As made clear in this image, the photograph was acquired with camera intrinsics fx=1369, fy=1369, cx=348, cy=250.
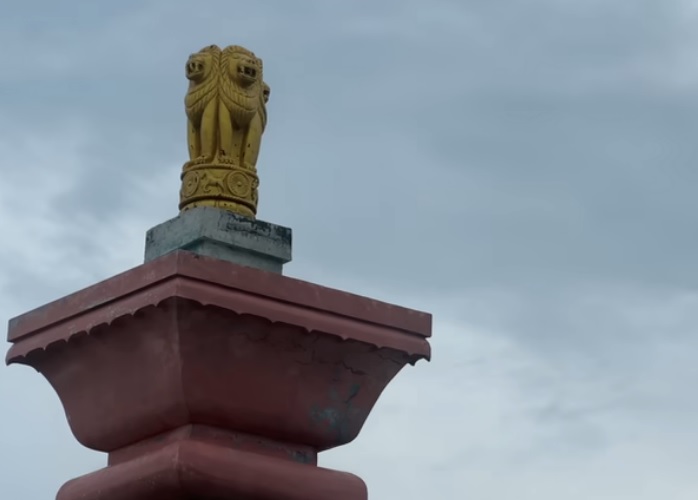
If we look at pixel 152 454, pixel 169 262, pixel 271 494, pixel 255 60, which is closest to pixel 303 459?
pixel 271 494

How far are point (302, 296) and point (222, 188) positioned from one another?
2.69ft

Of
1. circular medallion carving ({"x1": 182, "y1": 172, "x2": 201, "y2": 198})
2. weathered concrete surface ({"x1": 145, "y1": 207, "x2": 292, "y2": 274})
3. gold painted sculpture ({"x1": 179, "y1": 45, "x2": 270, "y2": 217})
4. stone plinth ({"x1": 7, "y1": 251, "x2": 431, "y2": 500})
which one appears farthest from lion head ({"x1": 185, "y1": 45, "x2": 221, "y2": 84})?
stone plinth ({"x1": 7, "y1": 251, "x2": 431, "y2": 500})

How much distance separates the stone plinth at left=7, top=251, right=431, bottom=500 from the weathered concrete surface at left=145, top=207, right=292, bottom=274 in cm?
32

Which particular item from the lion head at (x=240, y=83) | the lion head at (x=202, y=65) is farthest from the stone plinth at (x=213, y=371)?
the lion head at (x=202, y=65)

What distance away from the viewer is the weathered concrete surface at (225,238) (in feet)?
22.8

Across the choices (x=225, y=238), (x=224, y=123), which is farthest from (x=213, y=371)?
(x=224, y=123)

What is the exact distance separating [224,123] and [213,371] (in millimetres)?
1486

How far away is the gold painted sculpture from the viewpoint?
7289 millimetres

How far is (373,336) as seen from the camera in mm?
7008

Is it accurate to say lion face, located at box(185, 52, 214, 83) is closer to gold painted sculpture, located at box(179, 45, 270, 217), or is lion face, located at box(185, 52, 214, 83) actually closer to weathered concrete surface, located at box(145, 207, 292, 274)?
gold painted sculpture, located at box(179, 45, 270, 217)

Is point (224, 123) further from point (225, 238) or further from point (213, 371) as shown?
point (213, 371)

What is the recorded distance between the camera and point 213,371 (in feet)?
21.6

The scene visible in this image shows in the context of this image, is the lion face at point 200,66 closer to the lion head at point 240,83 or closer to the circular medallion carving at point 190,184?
the lion head at point 240,83

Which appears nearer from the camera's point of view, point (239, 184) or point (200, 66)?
point (239, 184)
